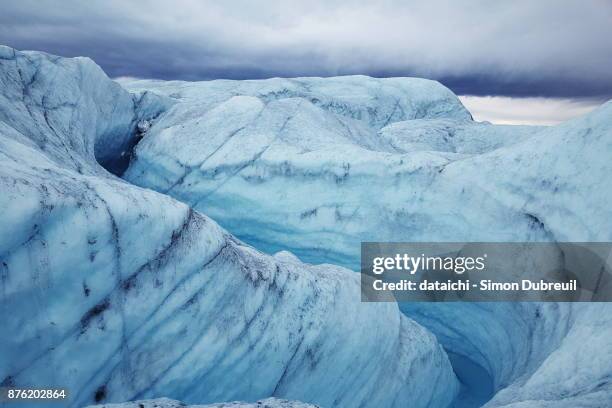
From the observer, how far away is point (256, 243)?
22.7 ft

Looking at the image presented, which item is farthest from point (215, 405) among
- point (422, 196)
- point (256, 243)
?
point (256, 243)

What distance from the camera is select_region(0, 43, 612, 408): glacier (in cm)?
239

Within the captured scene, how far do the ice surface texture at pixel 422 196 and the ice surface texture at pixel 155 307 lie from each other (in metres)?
1.34

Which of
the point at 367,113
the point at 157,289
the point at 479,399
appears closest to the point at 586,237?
the point at 479,399

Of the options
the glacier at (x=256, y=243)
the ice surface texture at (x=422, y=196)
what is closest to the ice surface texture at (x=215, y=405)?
the glacier at (x=256, y=243)

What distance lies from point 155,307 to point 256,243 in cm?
413

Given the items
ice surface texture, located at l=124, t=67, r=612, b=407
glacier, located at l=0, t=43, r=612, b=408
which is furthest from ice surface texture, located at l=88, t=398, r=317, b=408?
ice surface texture, located at l=124, t=67, r=612, b=407

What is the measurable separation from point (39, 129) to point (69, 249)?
8.71 feet

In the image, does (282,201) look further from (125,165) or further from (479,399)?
(479,399)

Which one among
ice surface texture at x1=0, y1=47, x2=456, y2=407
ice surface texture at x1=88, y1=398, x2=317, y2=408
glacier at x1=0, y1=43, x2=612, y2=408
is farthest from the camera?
glacier at x1=0, y1=43, x2=612, y2=408

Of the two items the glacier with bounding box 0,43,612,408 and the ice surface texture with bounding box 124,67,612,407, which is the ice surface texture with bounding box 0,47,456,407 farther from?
the ice surface texture with bounding box 124,67,612,407

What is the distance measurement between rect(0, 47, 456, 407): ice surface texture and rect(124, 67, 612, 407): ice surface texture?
134 centimetres

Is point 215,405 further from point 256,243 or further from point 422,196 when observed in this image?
point 256,243

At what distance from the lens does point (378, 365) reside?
4.22m
